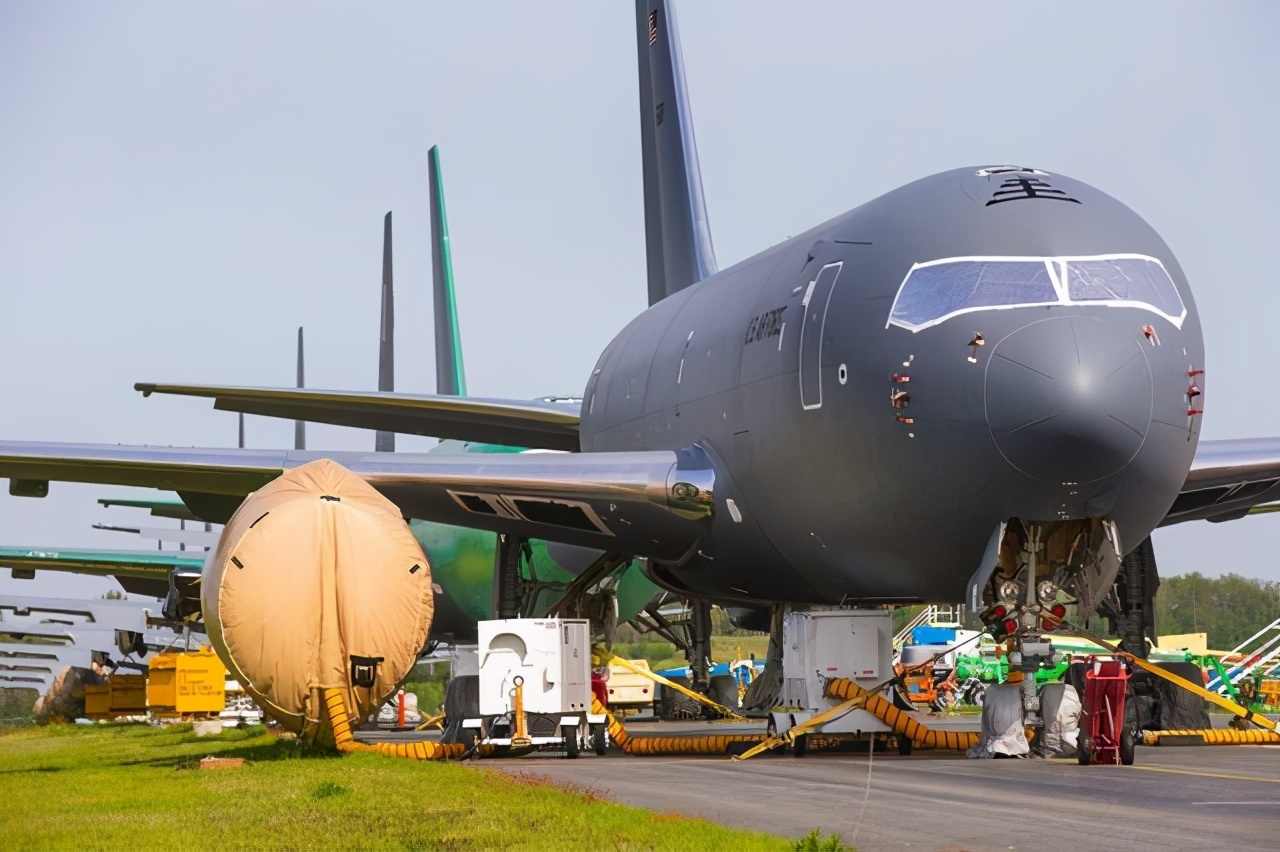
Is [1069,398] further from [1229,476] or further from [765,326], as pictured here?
[1229,476]

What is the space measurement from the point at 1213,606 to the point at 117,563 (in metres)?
53.8

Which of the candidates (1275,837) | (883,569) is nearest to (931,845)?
(1275,837)

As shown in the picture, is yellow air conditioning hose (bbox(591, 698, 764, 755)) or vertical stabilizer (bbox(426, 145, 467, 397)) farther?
vertical stabilizer (bbox(426, 145, 467, 397))

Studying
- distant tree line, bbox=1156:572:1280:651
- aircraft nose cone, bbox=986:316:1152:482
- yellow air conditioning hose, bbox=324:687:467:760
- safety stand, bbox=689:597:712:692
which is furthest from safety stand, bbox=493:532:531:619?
distant tree line, bbox=1156:572:1280:651

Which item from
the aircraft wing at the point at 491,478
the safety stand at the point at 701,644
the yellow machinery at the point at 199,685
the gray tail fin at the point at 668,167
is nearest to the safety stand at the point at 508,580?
the aircraft wing at the point at 491,478

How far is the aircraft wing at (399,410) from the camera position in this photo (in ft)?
74.4

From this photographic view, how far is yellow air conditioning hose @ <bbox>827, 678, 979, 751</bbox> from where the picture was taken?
17.7 m

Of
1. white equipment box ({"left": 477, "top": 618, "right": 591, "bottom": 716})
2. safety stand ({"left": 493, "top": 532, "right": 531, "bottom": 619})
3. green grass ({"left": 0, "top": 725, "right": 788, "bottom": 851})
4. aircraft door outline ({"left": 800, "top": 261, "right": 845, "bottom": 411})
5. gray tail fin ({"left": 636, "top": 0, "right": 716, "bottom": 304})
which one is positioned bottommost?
green grass ({"left": 0, "top": 725, "right": 788, "bottom": 851})

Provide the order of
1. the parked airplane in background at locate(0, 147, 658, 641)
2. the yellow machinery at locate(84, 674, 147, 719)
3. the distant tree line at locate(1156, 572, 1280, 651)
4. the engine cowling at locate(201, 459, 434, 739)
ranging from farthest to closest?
the distant tree line at locate(1156, 572, 1280, 651), the yellow machinery at locate(84, 674, 147, 719), the parked airplane in background at locate(0, 147, 658, 641), the engine cowling at locate(201, 459, 434, 739)

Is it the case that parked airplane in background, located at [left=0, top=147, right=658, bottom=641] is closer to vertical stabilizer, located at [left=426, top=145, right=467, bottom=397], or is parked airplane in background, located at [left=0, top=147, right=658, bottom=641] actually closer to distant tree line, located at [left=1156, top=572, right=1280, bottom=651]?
vertical stabilizer, located at [left=426, top=145, right=467, bottom=397]

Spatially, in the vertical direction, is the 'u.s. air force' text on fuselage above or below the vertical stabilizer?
below

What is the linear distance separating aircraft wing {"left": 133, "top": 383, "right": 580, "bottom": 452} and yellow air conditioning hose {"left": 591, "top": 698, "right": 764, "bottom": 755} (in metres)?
4.77

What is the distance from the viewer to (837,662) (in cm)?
1786

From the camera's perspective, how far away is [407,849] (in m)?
Result: 9.43
